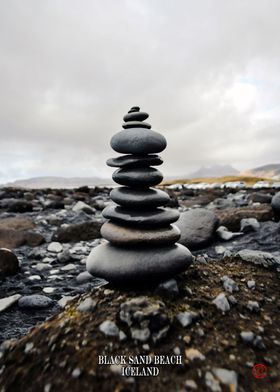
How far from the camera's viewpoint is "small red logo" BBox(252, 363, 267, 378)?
1834 mm

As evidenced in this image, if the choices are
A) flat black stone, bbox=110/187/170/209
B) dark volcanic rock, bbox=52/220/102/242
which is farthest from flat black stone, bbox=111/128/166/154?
dark volcanic rock, bbox=52/220/102/242

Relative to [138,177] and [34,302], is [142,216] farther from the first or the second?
[34,302]

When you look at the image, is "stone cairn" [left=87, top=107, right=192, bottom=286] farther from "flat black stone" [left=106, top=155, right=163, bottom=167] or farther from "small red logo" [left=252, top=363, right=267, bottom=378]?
"small red logo" [left=252, top=363, right=267, bottom=378]

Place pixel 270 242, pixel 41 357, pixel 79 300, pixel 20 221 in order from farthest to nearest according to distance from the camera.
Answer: pixel 20 221
pixel 270 242
pixel 79 300
pixel 41 357

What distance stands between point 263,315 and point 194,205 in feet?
32.2

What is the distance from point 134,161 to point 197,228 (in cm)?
281

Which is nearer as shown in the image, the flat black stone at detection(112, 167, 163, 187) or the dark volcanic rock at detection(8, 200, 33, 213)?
the flat black stone at detection(112, 167, 163, 187)

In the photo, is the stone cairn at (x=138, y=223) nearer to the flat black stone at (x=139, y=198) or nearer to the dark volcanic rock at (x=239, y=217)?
the flat black stone at (x=139, y=198)

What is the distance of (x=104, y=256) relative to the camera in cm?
267

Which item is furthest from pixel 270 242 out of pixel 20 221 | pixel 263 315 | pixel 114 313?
pixel 20 221

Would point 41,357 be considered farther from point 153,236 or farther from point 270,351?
point 270,351

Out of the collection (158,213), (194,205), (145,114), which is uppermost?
(145,114)

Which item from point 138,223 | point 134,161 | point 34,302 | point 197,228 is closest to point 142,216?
point 138,223

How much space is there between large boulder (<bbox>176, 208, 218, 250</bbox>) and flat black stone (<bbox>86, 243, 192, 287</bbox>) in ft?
8.20
